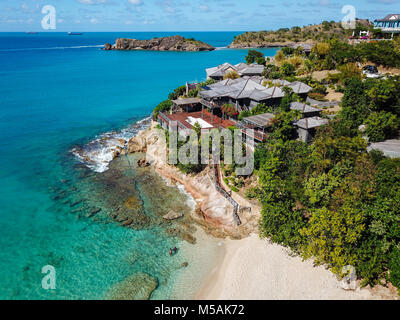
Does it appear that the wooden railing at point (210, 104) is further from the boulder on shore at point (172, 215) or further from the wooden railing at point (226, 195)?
the boulder on shore at point (172, 215)

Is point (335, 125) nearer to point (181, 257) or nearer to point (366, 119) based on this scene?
point (366, 119)

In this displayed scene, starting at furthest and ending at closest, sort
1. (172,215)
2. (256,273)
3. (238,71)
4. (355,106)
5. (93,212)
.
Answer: (238,71), (355,106), (93,212), (172,215), (256,273)

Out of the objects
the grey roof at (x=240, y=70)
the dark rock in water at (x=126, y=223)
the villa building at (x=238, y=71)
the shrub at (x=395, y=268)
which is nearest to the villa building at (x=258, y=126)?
the dark rock in water at (x=126, y=223)

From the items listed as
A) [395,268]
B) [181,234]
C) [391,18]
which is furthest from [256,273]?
[391,18]

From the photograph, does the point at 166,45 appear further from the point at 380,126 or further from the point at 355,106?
the point at 380,126

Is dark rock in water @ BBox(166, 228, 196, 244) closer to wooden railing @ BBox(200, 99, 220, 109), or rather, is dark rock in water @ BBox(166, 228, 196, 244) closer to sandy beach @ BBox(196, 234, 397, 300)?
sandy beach @ BBox(196, 234, 397, 300)

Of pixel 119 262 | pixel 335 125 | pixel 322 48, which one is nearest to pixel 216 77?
pixel 322 48
